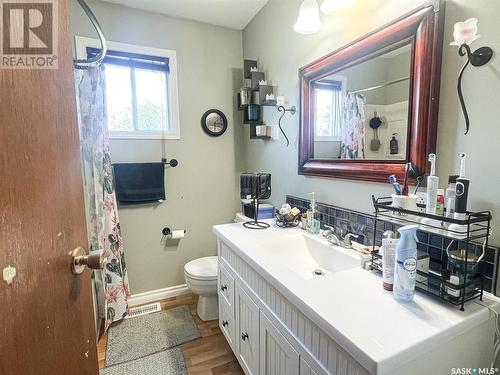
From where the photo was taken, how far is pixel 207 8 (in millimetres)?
2098

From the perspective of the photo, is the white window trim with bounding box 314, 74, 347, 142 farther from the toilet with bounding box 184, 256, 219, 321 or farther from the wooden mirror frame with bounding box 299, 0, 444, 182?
the toilet with bounding box 184, 256, 219, 321

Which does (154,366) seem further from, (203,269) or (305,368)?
(305,368)

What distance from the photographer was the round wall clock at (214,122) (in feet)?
7.90

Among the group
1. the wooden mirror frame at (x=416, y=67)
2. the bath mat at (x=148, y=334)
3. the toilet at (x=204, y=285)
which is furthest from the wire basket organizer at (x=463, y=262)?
the bath mat at (x=148, y=334)

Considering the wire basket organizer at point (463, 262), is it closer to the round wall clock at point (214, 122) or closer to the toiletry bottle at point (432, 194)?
the toiletry bottle at point (432, 194)

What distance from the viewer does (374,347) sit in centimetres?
64

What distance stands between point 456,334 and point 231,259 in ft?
3.46

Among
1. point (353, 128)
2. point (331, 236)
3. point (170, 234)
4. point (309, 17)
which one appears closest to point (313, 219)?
point (331, 236)

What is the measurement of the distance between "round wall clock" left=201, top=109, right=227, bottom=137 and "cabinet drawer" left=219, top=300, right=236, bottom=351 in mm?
1447

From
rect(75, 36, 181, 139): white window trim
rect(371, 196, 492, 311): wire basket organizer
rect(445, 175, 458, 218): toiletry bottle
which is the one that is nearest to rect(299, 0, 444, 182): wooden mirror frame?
rect(445, 175, 458, 218): toiletry bottle

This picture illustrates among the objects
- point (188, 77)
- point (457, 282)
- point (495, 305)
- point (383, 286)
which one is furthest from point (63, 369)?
point (188, 77)

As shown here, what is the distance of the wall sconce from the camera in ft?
2.73

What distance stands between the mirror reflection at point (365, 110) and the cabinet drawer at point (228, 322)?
110 centimetres

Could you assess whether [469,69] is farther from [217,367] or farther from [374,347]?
[217,367]
